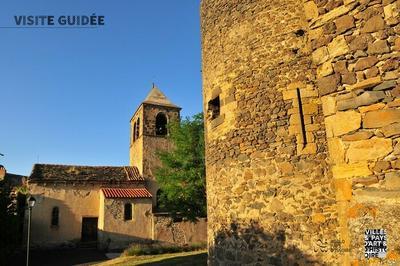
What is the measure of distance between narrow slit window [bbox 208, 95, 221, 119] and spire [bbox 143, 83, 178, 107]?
1976 centimetres

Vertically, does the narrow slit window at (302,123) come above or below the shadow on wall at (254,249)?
above

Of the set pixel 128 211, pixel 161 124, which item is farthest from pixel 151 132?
pixel 128 211

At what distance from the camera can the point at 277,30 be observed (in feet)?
21.8

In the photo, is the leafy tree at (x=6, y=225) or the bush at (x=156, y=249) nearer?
the leafy tree at (x=6, y=225)

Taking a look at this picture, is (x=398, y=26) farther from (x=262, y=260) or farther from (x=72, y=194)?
(x=72, y=194)

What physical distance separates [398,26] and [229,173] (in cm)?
438

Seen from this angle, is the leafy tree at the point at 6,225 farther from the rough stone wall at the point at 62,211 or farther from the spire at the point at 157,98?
the spire at the point at 157,98

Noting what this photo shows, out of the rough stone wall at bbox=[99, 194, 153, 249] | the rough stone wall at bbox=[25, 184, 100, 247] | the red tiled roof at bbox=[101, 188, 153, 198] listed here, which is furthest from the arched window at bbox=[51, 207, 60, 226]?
the red tiled roof at bbox=[101, 188, 153, 198]

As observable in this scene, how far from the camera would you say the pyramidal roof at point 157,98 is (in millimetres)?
27406

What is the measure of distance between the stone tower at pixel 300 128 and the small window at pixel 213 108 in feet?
0.08

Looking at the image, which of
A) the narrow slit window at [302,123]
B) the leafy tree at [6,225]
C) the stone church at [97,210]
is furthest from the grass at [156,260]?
the narrow slit window at [302,123]

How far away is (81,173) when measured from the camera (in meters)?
23.4

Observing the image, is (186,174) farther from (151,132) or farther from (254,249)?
(151,132)

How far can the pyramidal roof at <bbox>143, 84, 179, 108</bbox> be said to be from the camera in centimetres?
2741
